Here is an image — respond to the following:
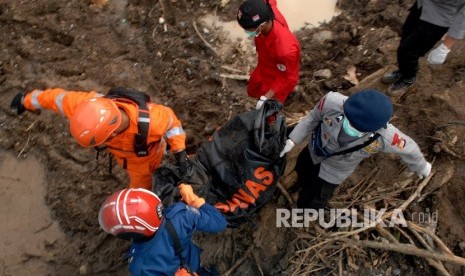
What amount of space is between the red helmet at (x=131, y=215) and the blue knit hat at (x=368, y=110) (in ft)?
4.53

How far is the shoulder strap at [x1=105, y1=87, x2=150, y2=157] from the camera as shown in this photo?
9.33ft

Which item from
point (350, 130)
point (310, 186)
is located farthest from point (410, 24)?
point (310, 186)

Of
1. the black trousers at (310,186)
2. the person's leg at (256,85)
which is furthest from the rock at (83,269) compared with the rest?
the person's leg at (256,85)

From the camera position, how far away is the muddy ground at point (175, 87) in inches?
143

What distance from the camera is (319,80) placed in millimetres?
4570

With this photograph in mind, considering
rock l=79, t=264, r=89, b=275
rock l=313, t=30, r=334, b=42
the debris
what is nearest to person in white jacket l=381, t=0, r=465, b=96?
the debris

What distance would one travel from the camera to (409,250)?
3.18 m

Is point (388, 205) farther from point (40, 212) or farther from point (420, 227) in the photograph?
point (40, 212)

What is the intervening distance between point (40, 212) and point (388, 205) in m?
3.35

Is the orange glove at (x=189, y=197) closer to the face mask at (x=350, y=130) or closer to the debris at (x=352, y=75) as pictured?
the face mask at (x=350, y=130)

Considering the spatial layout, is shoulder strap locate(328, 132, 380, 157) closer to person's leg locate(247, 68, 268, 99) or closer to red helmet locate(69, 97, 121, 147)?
person's leg locate(247, 68, 268, 99)

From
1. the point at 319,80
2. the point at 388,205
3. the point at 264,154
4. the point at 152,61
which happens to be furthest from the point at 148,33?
the point at 388,205

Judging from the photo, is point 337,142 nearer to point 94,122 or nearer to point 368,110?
point 368,110

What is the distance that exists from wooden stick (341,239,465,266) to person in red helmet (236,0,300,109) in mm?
1434
